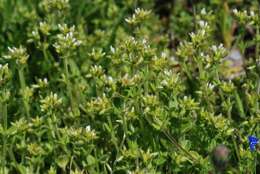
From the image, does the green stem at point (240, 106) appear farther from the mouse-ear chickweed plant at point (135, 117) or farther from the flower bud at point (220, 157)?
the flower bud at point (220, 157)

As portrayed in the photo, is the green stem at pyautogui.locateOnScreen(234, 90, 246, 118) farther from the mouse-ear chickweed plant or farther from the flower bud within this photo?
the flower bud

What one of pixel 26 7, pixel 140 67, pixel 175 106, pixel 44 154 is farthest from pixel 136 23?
pixel 26 7

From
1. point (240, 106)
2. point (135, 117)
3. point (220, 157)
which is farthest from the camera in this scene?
point (240, 106)

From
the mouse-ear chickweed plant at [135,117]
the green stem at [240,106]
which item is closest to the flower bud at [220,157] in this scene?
the mouse-ear chickweed plant at [135,117]

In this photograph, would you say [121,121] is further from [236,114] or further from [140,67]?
[236,114]

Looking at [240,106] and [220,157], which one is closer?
[220,157]

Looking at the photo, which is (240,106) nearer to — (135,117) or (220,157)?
(135,117)

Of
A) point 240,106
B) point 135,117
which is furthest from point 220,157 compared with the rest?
point 240,106

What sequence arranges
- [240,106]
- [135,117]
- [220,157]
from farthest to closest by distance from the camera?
[240,106] < [135,117] < [220,157]

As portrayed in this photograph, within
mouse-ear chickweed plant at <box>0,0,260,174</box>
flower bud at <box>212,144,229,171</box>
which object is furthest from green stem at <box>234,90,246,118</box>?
flower bud at <box>212,144,229,171</box>

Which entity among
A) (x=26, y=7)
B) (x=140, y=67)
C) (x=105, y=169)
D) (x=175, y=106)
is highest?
Result: (x=26, y=7)

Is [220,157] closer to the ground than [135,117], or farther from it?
closer to the ground
